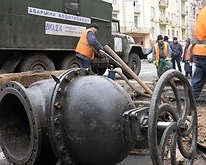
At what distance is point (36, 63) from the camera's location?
10602 millimetres

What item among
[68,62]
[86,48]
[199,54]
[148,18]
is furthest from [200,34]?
[148,18]

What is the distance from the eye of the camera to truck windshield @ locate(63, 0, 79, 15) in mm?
11278

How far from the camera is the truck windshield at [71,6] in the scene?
11.3 meters

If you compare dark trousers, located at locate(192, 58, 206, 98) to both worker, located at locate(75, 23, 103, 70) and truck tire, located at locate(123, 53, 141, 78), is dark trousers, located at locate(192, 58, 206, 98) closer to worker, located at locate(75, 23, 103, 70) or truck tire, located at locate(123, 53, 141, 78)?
worker, located at locate(75, 23, 103, 70)

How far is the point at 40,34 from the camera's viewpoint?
1042 cm

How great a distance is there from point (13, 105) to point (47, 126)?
46 centimetres

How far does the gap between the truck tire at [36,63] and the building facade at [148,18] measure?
43.3m

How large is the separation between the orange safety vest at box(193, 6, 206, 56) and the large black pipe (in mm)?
2827

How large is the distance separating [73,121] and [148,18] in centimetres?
6187

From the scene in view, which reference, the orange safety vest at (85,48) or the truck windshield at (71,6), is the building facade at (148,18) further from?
the orange safety vest at (85,48)

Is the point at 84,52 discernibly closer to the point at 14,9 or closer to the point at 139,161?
the point at 14,9

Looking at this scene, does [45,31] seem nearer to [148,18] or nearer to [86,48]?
[86,48]

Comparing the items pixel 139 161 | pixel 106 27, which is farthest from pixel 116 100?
pixel 106 27

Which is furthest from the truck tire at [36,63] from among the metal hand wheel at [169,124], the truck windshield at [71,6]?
the metal hand wheel at [169,124]
